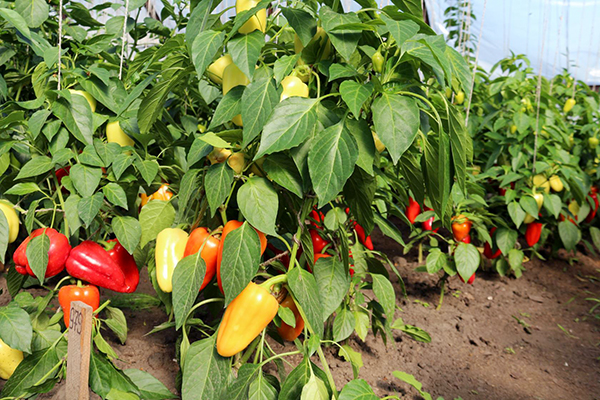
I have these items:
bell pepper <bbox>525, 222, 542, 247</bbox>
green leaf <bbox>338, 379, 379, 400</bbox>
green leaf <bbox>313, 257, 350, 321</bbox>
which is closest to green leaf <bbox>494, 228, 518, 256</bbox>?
bell pepper <bbox>525, 222, 542, 247</bbox>

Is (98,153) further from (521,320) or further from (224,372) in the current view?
(521,320)

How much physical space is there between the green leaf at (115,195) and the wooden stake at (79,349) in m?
0.32

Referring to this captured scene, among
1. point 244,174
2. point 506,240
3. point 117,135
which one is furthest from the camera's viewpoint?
point 506,240

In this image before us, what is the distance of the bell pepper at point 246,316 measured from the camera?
88 centimetres

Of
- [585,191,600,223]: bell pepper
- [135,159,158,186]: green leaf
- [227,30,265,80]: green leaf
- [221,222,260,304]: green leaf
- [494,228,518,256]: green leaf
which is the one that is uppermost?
[227,30,265,80]: green leaf

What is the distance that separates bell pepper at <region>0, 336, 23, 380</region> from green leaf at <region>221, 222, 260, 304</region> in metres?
0.66

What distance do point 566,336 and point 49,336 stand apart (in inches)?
72.3

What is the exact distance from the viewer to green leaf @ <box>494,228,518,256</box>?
7.39 ft

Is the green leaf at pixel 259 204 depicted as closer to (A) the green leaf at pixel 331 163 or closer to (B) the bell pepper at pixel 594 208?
(A) the green leaf at pixel 331 163

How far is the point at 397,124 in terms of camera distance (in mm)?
772

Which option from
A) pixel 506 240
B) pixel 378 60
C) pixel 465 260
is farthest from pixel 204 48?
pixel 506 240

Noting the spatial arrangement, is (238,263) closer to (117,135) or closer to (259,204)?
(259,204)

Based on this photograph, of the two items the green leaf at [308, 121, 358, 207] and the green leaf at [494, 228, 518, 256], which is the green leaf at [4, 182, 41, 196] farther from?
the green leaf at [494, 228, 518, 256]

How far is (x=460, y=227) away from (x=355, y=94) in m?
1.39
